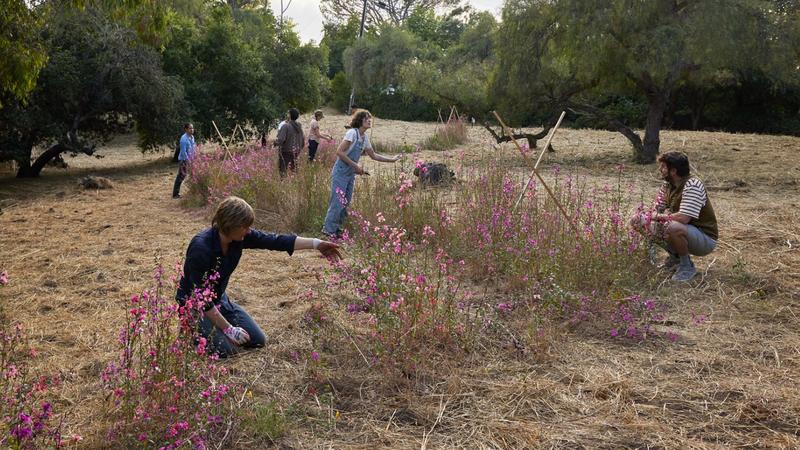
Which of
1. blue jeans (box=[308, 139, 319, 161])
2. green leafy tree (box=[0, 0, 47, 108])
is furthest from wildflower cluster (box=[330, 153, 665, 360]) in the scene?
blue jeans (box=[308, 139, 319, 161])

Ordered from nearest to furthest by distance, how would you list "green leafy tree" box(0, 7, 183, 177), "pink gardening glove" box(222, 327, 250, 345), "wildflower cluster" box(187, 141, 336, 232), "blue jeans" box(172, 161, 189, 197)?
"pink gardening glove" box(222, 327, 250, 345)
"wildflower cluster" box(187, 141, 336, 232)
"blue jeans" box(172, 161, 189, 197)
"green leafy tree" box(0, 7, 183, 177)

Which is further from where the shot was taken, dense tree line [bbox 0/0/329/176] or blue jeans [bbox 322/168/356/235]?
dense tree line [bbox 0/0/329/176]

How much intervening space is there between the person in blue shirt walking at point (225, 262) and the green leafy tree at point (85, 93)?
1226cm

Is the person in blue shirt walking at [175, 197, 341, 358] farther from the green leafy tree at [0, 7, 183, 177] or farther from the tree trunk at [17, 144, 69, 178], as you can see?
the tree trunk at [17, 144, 69, 178]

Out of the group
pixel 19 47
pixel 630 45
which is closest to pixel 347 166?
pixel 19 47

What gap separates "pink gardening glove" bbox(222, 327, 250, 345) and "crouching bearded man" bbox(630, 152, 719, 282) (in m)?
3.38

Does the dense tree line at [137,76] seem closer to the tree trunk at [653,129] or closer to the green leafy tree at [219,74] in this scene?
the green leafy tree at [219,74]

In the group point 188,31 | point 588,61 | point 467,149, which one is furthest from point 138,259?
point 188,31

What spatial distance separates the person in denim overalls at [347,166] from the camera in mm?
7383

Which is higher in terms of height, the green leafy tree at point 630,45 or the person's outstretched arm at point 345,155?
the green leafy tree at point 630,45

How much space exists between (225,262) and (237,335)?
43cm

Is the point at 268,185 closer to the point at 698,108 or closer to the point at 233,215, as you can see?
the point at 233,215

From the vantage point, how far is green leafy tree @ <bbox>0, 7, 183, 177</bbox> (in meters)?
15.1

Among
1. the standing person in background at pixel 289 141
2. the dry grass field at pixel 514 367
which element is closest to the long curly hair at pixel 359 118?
the dry grass field at pixel 514 367
